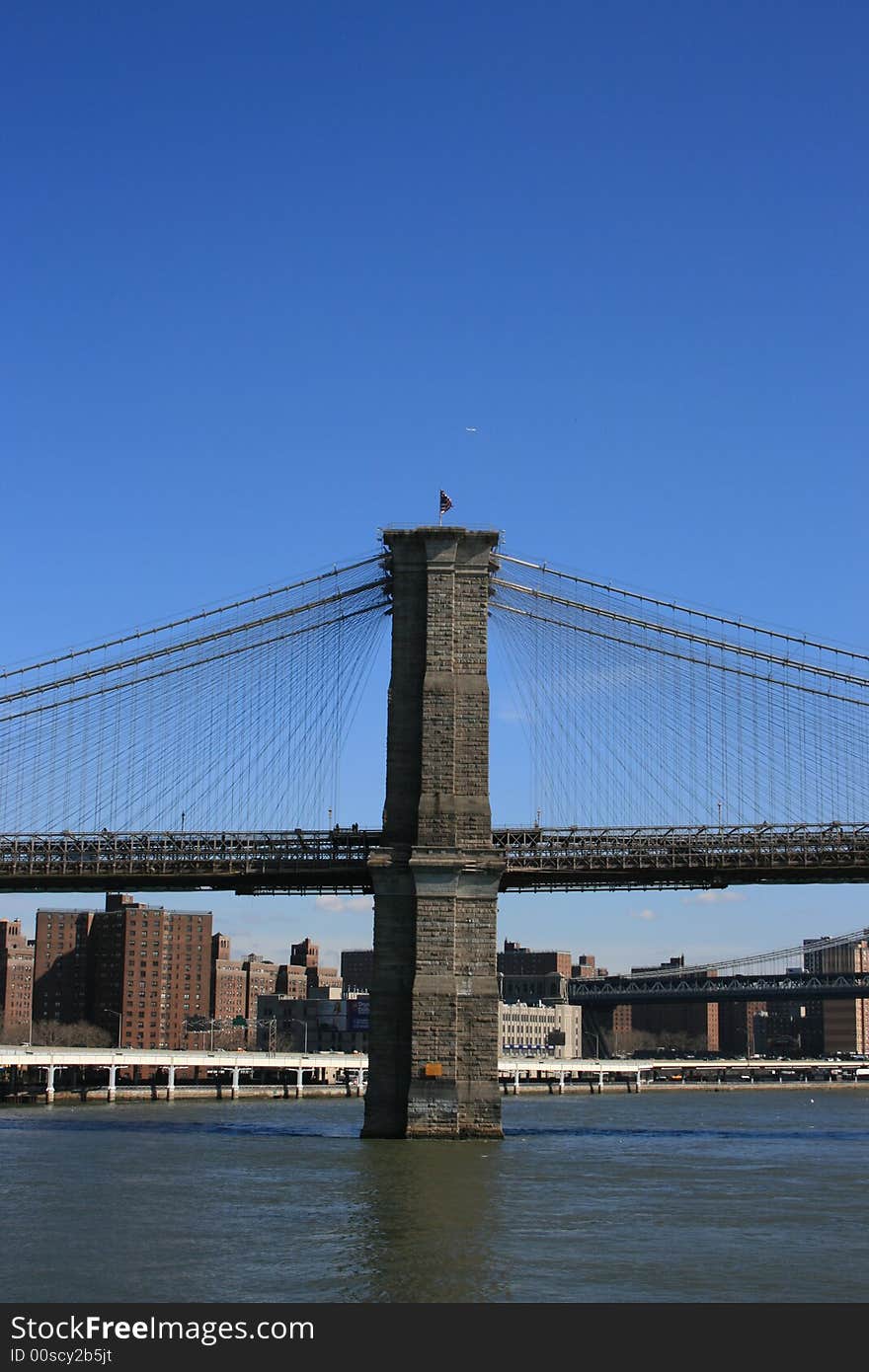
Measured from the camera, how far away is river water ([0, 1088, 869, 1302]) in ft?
112

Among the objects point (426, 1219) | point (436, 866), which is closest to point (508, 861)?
point (436, 866)

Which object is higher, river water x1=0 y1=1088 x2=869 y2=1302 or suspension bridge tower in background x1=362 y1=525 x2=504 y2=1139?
suspension bridge tower in background x1=362 y1=525 x2=504 y2=1139

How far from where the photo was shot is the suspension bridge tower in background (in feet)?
221

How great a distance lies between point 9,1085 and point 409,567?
81.6m

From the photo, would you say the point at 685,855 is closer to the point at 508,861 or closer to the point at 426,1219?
the point at 508,861

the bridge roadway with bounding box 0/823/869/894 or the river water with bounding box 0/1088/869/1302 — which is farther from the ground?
the bridge roadway with bounding box 0/823/869/894

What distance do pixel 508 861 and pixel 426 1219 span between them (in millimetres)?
31428

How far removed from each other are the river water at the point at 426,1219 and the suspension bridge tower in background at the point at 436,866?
9.02ft

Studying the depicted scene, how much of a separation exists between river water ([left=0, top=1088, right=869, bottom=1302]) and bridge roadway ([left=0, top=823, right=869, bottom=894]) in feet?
36.9

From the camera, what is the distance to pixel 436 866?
68438mm

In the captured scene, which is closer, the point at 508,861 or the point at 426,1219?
the point at 426,1219

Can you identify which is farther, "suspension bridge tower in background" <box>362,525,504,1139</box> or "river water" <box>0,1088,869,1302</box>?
"suspension bridge tower in background" <box>362,525,504,1139</box>

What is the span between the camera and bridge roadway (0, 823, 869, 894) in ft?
247
